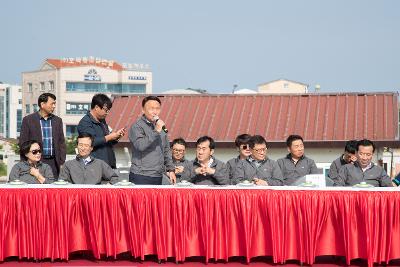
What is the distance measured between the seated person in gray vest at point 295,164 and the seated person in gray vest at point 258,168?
0.36 metres

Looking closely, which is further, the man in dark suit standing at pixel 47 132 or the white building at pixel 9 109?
the white building at pixel 9 109

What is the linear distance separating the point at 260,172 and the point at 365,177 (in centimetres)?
112

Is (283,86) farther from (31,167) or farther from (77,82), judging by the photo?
(31,167)

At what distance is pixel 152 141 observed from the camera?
8031 millimetres

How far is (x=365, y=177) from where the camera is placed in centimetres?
870

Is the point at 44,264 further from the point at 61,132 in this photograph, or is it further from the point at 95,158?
the point at 61,132

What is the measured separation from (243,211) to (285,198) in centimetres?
40

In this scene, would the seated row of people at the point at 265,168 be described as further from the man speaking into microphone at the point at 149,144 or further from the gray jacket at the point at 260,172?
the man speaking into microphone at the point at 149,144

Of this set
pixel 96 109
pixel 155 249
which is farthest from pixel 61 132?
pixel 155 249

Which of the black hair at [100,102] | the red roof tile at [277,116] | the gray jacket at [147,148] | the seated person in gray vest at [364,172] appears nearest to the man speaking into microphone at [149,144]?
the gray jacket at [147,148]

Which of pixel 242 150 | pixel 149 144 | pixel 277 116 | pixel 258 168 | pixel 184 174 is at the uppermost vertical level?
pixel 277 116

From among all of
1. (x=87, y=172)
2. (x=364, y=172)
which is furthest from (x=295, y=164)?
(x=87, y=172)

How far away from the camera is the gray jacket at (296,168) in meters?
9.17

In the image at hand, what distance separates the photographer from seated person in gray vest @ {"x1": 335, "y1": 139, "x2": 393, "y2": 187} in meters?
8.67
